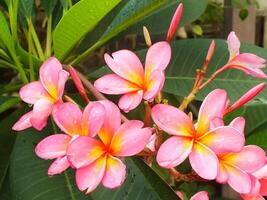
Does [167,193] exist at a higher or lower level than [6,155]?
higher

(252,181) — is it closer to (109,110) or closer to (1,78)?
(109,110)

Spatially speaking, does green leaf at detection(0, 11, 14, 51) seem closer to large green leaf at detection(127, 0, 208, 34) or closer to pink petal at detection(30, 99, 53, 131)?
pink petal at detection(30, 99, 53, 131)

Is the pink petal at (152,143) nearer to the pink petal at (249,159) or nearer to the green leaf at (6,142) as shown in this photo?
the pink petal at (249,159)

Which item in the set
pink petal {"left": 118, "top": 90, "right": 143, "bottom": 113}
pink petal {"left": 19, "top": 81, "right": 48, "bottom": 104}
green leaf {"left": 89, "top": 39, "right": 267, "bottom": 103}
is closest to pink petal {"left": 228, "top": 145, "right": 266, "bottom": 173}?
pink petal {"left": 118, "top": 90, "right": 143, "bottom": 113}

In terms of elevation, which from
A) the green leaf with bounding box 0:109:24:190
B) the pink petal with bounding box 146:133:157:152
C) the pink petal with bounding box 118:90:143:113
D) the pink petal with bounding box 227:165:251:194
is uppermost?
the pink petal with bounding box 118:90:143:113

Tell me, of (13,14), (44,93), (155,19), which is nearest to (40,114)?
(44,93)

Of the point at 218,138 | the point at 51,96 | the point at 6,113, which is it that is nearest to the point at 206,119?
the point at 218,138

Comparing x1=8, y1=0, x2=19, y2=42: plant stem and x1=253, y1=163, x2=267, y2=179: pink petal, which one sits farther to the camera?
x1=8, y1=0, x2=19, y2=42: plant stem
